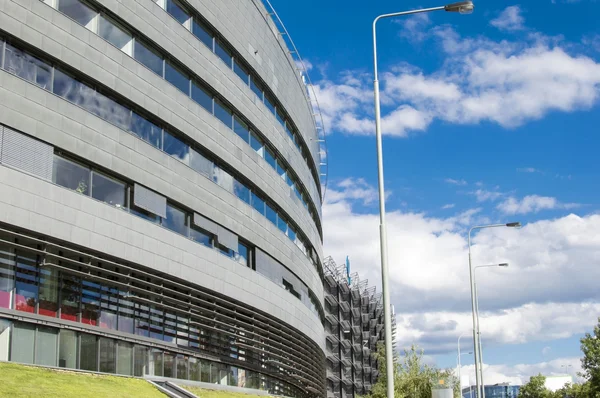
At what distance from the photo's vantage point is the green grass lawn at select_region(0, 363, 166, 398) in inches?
827

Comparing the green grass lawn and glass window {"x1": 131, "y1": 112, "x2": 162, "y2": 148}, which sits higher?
glass window {"x1": 131, "y1": 112, "x2": 162, "y2": 148}

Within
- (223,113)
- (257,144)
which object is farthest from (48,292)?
(257,144)

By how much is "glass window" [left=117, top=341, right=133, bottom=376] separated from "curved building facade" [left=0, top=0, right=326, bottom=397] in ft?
0.38

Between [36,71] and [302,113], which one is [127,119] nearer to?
[36,71]

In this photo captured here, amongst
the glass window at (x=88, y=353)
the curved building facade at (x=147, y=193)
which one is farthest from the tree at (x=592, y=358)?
the glass window at (x=88, y=353)

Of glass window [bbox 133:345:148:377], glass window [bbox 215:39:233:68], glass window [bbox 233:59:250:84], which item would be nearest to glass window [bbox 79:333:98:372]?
glass window [bbox 133:345:148:377]

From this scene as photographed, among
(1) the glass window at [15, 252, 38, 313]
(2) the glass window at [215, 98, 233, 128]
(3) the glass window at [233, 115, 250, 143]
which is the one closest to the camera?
(1) the glass window at [15, 252, 38, 313]

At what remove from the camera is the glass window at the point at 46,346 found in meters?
25.3

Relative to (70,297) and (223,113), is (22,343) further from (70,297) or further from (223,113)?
(223,113)

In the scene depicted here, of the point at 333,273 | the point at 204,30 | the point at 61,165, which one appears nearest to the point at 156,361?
the point at 61,165

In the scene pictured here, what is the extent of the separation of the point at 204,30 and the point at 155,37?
5139mm

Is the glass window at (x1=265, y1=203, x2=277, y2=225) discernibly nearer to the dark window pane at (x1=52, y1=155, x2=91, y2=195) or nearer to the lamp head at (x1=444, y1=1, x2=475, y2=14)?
the dark window pane at (x1=52, y1=155, x2=91, y2=195)

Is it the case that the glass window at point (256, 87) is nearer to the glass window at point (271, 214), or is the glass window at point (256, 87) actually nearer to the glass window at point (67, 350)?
the glass window at point (271, 214)

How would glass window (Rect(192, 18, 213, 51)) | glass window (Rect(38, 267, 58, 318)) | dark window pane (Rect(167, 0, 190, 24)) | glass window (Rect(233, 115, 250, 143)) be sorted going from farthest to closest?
glass window (Rect(233, 115, 250, 143)) → glass window (Rect(192, 18, 213, 51)) → dark window pane (Rect(167, 0, 190, 24)) → glass window (Rect(38, 267, 58, 318))
